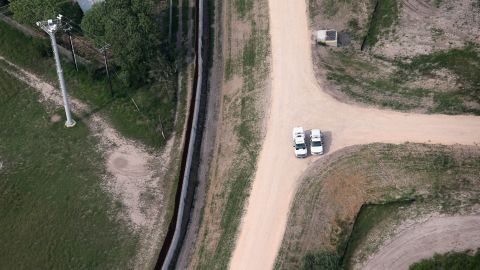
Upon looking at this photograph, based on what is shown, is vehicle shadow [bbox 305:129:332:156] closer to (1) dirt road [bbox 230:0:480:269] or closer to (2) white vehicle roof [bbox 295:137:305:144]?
(1) dirt road [bbox 230:0:480:269]

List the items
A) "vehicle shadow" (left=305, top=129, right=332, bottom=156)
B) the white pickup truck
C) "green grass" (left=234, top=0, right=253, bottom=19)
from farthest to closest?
1. "green grass" (left=234, top=0, right=253, bottom=19)
2. "vehicle shadow" (left=305, top=129, right=332, bottom=156)
3. the white pickup truck

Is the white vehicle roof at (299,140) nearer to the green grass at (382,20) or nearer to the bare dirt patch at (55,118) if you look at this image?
the green grass at (382,20)

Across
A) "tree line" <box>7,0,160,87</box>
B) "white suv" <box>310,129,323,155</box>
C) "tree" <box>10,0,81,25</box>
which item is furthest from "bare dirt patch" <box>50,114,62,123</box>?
"white suv" <box>310,129,323,155</box>

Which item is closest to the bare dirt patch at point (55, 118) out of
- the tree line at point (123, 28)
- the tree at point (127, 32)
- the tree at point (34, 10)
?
the tree line at point (123, 28)

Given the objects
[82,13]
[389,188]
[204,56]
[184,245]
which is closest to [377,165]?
[389,188]

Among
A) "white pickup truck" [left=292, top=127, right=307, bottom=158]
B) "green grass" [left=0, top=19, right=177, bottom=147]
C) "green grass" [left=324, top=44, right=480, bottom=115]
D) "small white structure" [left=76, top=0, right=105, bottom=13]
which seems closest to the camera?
"white pickup truck" [left=292, top=127, right=307, bottom=158]

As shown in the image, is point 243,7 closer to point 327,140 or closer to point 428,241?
point 327,140

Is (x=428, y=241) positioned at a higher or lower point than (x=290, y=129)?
lower

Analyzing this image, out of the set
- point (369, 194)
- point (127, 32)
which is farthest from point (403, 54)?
point (127, 32)
